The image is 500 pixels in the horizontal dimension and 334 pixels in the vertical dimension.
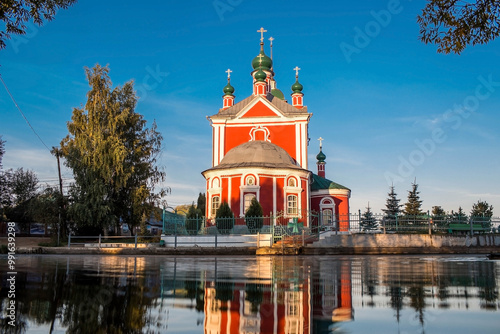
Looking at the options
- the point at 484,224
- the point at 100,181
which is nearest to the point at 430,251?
the point at 484,224

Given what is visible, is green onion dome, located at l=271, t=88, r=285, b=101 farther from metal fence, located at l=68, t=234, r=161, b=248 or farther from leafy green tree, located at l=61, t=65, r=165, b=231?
metal fence, located at l=68, t=234, r=161, b=248

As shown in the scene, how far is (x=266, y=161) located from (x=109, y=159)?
35.6 ft

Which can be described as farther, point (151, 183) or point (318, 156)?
point (318, 156)

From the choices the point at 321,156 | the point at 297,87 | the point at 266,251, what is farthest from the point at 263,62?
the point at 266,251

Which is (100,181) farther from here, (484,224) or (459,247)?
(484,224)

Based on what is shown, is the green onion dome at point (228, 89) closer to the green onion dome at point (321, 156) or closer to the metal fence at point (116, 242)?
the green onion dome at point (321, 156)

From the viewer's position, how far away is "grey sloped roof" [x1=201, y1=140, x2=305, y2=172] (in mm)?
29656

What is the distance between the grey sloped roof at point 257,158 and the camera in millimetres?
29656

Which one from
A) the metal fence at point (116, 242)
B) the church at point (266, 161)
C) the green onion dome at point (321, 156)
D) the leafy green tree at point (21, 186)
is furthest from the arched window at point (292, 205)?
the leafy green tree at point (21, 186)

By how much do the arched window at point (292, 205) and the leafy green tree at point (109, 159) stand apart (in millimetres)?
10300

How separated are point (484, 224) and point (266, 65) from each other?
25.7m

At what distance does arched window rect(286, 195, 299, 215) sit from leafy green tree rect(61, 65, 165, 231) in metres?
10.3

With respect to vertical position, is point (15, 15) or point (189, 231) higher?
point (15, 15)

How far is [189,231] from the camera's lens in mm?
24188
